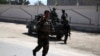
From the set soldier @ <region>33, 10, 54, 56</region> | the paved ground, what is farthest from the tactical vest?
the paved ground

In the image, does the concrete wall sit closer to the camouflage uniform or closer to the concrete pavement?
the concrete pavement

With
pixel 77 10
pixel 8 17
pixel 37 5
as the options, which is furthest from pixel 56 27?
pixel 8 17

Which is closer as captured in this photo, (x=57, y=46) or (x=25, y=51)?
(x=25, y=51)

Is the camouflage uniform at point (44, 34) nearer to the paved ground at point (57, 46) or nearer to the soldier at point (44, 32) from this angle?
the soldier at point (44, 32)

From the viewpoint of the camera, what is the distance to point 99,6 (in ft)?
89.5

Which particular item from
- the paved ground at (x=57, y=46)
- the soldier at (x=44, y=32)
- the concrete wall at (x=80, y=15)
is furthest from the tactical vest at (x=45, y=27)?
the concrete wall at (x=80, y=15)

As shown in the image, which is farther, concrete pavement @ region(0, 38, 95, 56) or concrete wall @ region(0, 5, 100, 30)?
concrete wall @ region(0, 5, 100, 30)

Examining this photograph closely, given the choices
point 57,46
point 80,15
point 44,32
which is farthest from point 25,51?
point 80,15

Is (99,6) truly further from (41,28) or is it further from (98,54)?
(41,28)

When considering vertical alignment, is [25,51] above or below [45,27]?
below

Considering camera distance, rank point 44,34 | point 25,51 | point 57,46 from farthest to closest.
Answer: point 57,46 → point 25,51 → point 44,34

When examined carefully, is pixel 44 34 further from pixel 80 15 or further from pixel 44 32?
pixel 80 15

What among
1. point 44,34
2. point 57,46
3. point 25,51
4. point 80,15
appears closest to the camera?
point 44,34

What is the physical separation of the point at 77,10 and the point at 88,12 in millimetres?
1773
